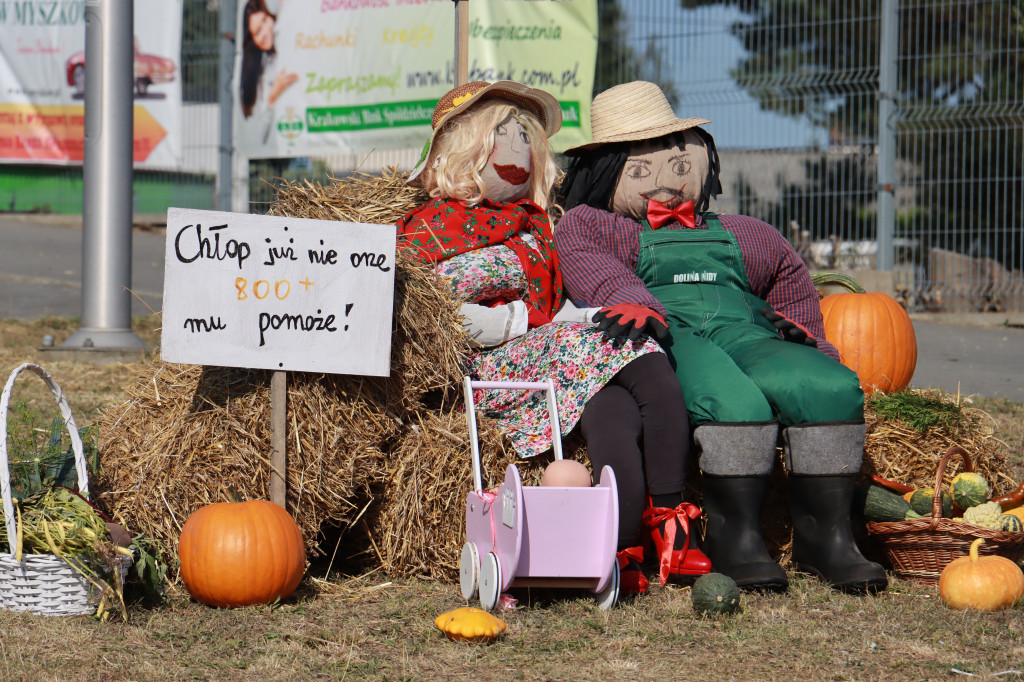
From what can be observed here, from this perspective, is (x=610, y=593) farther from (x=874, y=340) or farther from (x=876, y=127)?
(x=876, y=127)

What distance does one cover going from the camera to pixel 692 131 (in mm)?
4434

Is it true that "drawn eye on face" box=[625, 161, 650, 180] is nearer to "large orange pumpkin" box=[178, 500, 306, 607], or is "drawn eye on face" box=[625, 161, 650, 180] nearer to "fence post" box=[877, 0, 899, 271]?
"large orange pumpkin" box=[178, 500, 306, 607]

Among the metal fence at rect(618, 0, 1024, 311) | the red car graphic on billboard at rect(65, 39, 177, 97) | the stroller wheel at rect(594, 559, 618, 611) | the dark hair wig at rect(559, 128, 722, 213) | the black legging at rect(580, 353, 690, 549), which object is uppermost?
the red car graphic on billboard at rect(65, 39, 177, 97)

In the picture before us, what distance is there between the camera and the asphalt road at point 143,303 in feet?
23.8

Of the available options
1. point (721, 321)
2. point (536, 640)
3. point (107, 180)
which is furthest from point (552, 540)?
point (107, 180)

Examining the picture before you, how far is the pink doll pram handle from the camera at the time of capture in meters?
3.54

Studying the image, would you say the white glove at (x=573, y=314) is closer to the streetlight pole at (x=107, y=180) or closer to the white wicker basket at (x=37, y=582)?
the white wicker basket at (x=37, y=582)

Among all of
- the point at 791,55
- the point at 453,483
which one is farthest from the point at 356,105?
the point at 453,483

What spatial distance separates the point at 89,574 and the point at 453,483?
1.18 metres

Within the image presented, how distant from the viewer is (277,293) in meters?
3.50

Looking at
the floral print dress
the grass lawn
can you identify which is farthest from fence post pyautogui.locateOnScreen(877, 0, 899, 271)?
the grass lawn

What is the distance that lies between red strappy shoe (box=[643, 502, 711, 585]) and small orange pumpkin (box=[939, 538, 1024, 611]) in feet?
2.37

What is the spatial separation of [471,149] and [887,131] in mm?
6376

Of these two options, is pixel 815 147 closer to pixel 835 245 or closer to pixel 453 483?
pixel 835 245
